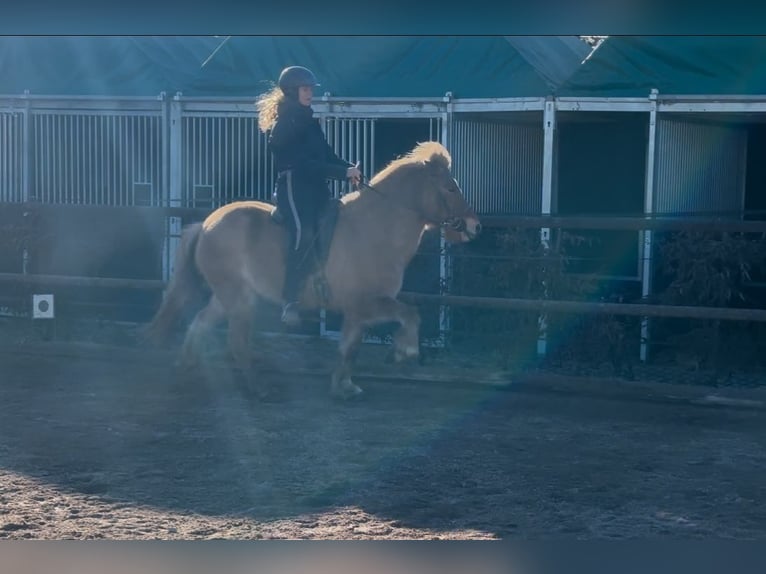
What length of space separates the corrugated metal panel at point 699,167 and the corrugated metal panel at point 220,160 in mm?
4268

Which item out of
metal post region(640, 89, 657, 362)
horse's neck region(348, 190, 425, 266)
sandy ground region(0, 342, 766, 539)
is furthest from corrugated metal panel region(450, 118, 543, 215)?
sandy ground region(0, 342, 766, 539)

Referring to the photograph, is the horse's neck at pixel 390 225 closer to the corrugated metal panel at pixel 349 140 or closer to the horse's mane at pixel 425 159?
the horse's mane at pixel 425 159

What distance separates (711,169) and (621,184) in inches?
64.1

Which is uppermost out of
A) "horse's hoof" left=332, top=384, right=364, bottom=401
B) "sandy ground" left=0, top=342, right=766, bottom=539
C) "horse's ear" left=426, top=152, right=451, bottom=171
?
"horse's ear" left=426, top=152, right=451, bottom=171

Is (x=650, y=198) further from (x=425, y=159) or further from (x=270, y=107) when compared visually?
(x=270, y=107)

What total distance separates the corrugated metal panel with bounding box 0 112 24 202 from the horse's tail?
506cm

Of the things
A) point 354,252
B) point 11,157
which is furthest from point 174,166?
point 354,252

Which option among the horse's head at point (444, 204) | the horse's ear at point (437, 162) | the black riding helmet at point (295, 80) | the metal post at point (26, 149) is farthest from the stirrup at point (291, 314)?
the metal post at point (26, 149)

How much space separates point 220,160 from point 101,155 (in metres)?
1.90

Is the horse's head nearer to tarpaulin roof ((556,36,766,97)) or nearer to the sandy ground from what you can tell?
the sandy ground

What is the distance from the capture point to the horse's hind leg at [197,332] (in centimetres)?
951

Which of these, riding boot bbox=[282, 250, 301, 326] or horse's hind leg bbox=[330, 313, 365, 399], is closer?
riding boot bbox=[282, 250, 301, 326]

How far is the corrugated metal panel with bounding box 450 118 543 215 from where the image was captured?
39.8 feet

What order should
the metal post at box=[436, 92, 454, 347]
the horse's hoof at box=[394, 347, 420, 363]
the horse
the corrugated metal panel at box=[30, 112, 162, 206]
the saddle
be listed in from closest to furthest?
the horse's hoof at box=[394, 347, 420, 363]
the saddle
the horse
the metal post at box=[436, 92, 454, 347]
the corrugated metal panel at box=[30, 112, 162, 206]
